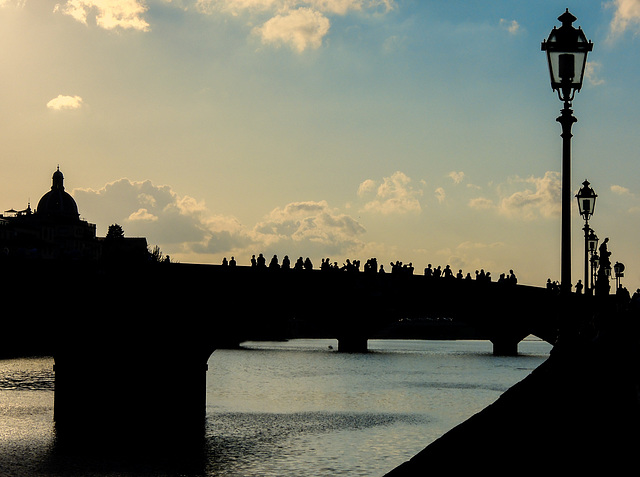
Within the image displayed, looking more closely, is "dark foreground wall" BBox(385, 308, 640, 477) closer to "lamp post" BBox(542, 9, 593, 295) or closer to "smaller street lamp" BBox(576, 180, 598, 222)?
"lamp post" BBox(542, 9, 593, 295)

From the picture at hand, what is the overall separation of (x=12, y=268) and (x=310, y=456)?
10544mm

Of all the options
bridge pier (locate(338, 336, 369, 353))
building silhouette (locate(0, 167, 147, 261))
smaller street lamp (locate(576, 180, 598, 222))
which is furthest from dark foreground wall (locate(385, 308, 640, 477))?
building silhouette (locate(0, 167, 147, 261))

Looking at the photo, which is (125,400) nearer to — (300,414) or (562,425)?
(300,414)

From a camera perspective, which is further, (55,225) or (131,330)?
(55,225)

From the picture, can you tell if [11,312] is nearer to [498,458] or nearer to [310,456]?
[310,456]

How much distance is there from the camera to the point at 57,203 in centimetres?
16000

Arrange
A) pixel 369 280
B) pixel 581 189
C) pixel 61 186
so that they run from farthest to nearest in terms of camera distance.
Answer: pixel 61 186
pixel 369 280
pixel 581 189

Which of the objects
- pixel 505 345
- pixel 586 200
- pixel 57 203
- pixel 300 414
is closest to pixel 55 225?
pixel 57 203

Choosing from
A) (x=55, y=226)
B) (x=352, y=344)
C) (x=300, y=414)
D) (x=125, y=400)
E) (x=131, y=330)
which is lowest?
(x=300, y=414)

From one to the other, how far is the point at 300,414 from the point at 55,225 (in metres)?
120

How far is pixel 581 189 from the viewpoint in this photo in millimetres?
19344

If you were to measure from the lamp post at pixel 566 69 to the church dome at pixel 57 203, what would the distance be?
493 ft

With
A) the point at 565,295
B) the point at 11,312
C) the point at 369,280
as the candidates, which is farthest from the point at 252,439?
the point at 565,295

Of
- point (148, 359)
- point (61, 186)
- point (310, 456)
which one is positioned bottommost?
point (310, 456)
